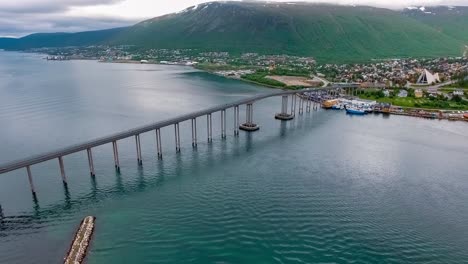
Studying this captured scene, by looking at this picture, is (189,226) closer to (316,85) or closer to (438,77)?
(316,85)

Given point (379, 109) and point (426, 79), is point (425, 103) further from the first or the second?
point (426, 79)

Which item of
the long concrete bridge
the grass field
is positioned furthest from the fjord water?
the grass field

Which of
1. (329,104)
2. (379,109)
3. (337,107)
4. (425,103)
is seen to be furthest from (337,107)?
(425,103)

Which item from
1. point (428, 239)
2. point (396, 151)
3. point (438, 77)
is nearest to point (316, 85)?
point (438, 77)

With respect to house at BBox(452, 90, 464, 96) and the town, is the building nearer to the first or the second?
the town

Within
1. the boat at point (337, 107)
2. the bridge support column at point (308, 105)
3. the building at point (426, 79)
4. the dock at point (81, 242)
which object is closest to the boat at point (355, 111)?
the boat at point (337, 107)

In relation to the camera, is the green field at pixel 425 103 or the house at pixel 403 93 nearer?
the green field at pixel 425 103

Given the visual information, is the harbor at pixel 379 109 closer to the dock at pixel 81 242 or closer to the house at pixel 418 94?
the house at pixel 418 94
